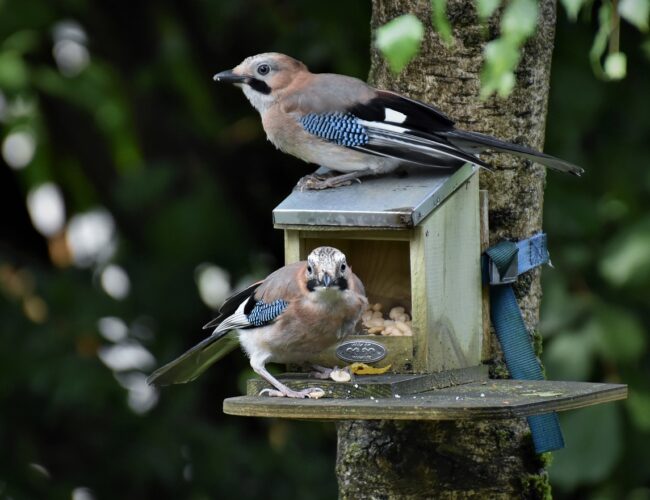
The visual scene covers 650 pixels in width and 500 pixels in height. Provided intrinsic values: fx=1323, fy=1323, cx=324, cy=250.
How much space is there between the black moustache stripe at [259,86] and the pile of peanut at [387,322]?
0.98 meters

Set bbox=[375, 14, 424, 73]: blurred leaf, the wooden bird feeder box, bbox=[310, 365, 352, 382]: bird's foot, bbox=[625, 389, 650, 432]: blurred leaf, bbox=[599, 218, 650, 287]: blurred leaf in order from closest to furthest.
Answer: bbox=[375, 14, 424, 73]: blurred leaf, the wooden bird feeder box, bbox=[310, 365, 352, 382]: bird's foot, bbox=[599, 218, 650, 287]: blurred leaf, bbox=[625, 389, 650, 432]: blurred leaf

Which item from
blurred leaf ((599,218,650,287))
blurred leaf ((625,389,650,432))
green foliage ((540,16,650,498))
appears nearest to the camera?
blurred leaf ((599,218,650,287))

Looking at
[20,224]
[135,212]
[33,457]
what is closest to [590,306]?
[135,212]

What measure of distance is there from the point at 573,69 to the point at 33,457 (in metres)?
4.35

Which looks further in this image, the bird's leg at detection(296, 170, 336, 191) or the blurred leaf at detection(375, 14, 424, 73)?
the bird's leg at detection(296, 170, 336, 191)

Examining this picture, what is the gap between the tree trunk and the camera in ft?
16.1

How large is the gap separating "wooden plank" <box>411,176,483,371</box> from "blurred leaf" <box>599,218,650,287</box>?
2207 mm

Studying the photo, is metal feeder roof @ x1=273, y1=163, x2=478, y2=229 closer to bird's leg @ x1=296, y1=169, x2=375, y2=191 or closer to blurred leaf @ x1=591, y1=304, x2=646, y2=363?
bird's leg @ x1=296, y1=169, x2=375, y2=191

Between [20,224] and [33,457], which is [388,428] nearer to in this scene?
[33,457]

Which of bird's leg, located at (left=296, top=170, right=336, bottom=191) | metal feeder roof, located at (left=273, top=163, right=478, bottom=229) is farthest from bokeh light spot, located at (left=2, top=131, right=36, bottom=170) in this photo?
metal feeder roof, located at (left=273, top=163, right=478, bottom=229)

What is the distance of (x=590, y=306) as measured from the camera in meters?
7.54

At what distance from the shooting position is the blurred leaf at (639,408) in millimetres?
7368

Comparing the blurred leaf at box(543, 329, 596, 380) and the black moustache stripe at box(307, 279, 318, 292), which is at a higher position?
the black moustache stripe at box(307, 279, 318, 292)

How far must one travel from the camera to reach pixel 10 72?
8789mm
